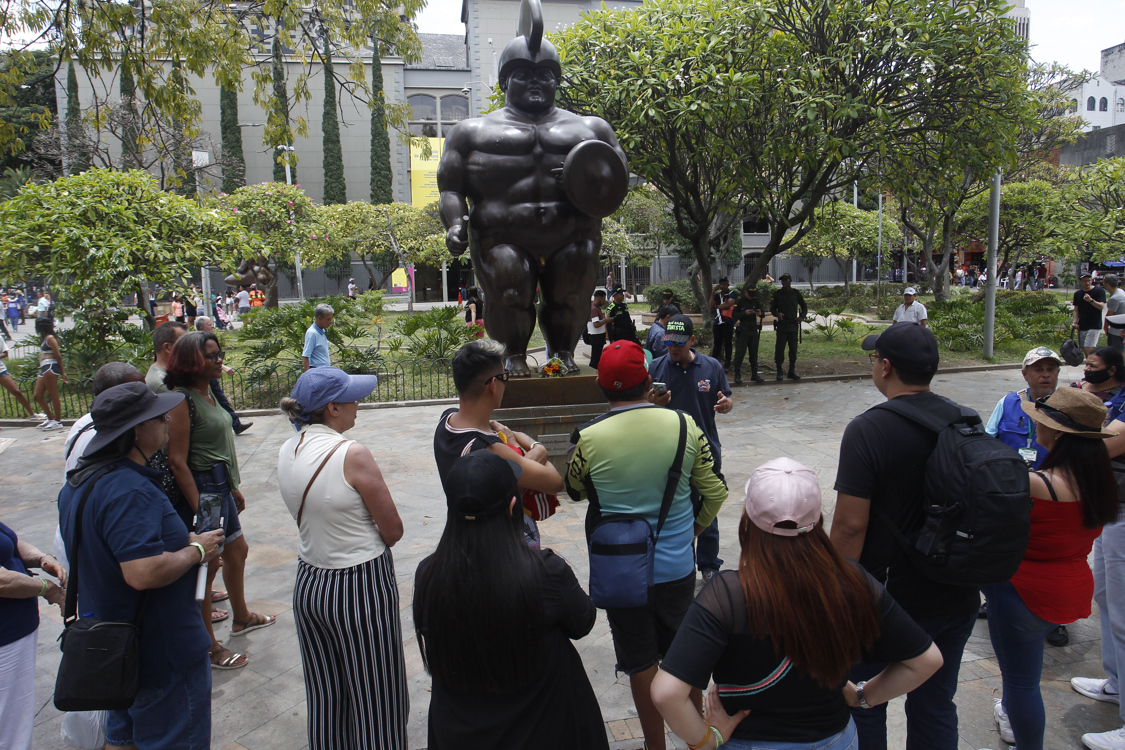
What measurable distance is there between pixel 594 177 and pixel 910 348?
8.66ft

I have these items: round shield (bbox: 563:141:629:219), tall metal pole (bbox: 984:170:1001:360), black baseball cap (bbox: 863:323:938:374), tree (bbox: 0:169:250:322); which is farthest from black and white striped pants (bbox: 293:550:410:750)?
tall metal pole (bbox: 984:170:1001:360)

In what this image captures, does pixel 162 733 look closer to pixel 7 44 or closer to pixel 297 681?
pixel 297 681

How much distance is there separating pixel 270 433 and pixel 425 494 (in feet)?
10.9

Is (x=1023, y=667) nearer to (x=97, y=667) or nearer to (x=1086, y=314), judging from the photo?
(x=97, y=667)

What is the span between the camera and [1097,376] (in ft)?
11.0

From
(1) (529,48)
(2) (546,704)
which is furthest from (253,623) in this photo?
(1) (529,48)

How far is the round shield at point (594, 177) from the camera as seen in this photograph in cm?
431

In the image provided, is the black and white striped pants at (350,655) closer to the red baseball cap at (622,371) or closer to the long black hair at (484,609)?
the long black hair at (484,609)

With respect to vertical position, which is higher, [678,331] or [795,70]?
[795,70]

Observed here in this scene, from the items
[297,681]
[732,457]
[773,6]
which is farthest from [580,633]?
[773,6]

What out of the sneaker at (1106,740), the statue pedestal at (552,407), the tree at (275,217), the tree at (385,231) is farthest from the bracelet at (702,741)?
the tree at (385,231)

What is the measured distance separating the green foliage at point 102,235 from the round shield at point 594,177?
26.5 ft

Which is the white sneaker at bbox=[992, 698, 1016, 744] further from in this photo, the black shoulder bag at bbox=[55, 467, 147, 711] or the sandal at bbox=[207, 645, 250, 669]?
the sandal at bbox=[207, 645, 250, 669]

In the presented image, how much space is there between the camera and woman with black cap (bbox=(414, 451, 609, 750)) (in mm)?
1625
